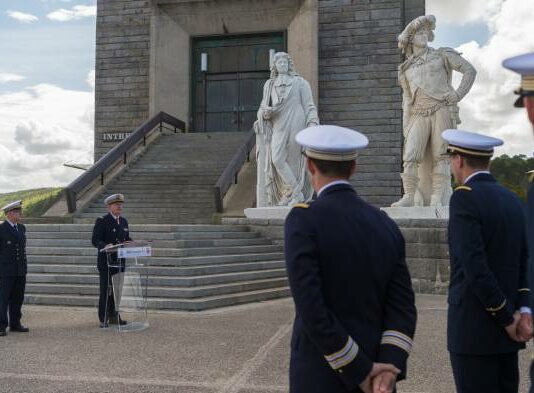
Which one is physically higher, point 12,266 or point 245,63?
point 245,63

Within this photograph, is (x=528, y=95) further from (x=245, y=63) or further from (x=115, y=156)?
(x=245, y=63)

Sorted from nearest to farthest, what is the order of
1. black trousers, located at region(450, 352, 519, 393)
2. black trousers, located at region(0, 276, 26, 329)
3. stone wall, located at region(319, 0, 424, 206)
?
black trousers, located at region(450, 352, 519, 393)
black trousers, located at region(0, 276, 26, 329)
stone wall, located at region(319, 0, 424, 206)

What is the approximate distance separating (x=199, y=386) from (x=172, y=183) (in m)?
12.1

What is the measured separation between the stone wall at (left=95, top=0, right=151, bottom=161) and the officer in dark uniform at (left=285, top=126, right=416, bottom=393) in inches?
814

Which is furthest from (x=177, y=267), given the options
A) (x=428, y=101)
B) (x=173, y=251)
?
(x=428, y=101)

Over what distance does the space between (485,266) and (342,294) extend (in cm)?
99

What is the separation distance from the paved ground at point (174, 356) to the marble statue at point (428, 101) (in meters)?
3.01

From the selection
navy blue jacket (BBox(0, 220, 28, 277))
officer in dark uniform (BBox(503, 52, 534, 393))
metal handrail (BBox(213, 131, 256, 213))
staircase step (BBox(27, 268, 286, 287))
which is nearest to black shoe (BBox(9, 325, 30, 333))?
navy blue jacket (BBox(0, 220, 28, 277))

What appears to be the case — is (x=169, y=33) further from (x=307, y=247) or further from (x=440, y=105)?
(x=307, y=247)

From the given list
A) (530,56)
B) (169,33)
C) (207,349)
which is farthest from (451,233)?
(169,33)

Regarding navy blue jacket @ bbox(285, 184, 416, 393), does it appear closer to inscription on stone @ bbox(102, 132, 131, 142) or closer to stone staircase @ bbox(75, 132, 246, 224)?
stone staircase @ bbox(75, 132, 246, 224)

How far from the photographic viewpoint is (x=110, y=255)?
687 cm

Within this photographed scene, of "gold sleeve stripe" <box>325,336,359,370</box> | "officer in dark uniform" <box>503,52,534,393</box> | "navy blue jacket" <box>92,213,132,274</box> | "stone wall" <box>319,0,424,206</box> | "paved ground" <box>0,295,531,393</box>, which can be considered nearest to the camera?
"officer in dark uniform" <box>503,52,534,393</box>

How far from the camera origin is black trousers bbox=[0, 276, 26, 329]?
6.44 metres
